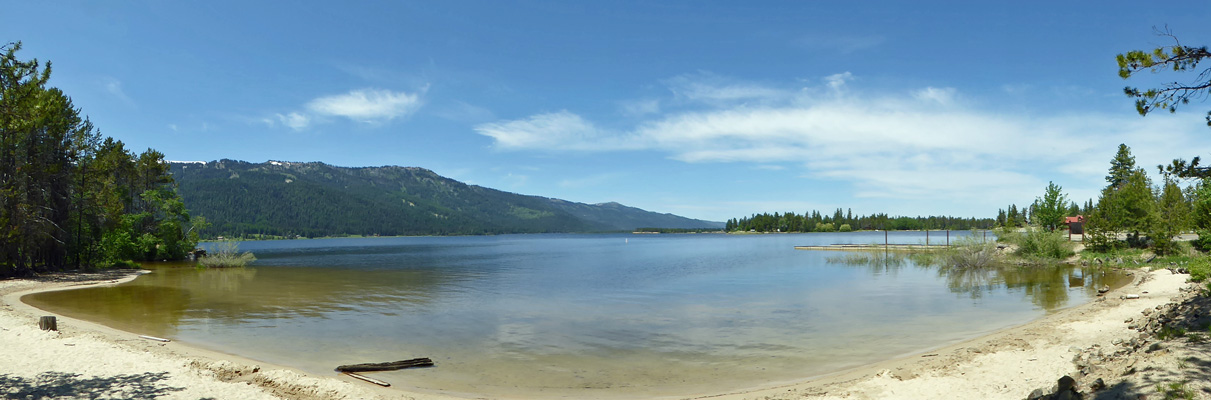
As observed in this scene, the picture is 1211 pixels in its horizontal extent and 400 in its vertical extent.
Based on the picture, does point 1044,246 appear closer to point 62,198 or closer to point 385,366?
point 385,366

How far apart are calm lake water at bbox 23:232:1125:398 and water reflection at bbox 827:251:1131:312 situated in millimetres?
211

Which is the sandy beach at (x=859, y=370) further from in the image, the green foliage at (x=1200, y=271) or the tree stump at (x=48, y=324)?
the green foliage at (x=1200, y=271)

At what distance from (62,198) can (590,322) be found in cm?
4615

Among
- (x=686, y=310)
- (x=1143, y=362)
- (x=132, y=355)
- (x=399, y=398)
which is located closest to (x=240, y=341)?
(x=132, y=355)

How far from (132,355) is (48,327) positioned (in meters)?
6.13

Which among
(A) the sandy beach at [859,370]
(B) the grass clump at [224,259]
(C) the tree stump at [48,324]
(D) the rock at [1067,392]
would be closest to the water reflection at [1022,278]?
(A) the sandy beach at [859,370]

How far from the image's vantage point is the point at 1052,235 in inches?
1895

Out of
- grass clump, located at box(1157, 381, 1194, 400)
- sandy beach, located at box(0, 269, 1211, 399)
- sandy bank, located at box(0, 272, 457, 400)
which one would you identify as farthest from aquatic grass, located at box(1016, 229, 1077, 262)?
sandy bank, located at box(0, 272, 457, 400)

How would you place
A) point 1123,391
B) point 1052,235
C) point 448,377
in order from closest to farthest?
point 1123,391 < point 448,377 < point 1052,235

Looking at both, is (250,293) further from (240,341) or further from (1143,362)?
(1143,362)

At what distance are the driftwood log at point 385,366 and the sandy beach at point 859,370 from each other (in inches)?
36.5

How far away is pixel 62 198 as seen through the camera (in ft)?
140

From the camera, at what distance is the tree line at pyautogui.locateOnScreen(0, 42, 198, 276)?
34.7m

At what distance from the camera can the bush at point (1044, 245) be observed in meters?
47.6
